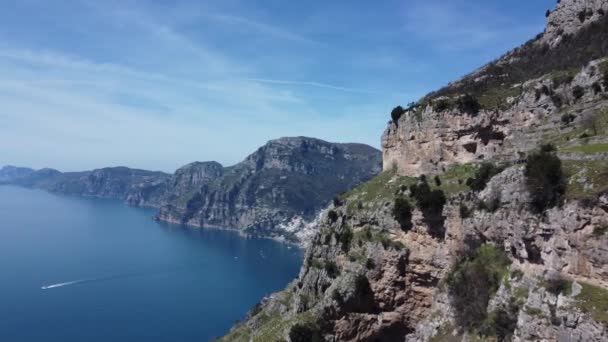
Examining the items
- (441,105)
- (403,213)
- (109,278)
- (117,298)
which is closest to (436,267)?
(403,213)

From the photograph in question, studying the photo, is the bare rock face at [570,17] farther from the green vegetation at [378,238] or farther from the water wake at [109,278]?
the water wake at [109,278]

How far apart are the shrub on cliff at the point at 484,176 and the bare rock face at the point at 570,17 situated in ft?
112

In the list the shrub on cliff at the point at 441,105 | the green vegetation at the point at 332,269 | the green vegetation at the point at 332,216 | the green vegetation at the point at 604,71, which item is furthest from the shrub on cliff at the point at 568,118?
the green vegetation at the point at 332,216

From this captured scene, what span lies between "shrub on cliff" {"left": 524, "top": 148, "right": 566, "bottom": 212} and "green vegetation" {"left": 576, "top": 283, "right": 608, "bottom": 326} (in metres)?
6.41

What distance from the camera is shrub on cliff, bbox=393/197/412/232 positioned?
49375mm

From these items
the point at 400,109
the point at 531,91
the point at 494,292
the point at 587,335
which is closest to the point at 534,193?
the point at 494,292

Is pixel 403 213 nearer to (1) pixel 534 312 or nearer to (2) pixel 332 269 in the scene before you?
(2) pixel 332 269

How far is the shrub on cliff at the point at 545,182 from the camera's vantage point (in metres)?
32.6

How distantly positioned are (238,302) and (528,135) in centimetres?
12991

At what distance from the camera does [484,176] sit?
1721 inches

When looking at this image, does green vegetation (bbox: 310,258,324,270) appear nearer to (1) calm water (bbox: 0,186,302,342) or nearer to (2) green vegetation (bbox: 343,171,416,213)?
(2) green vegetation (bbox: 343,171,416,213)

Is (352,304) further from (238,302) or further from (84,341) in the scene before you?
(238,302)

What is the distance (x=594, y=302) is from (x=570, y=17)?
180 feet

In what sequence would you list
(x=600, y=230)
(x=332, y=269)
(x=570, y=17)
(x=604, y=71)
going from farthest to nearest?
(x=570, y=17)
(x=332, y=269)
(x=604, y=71)
(x=600, y=230)
